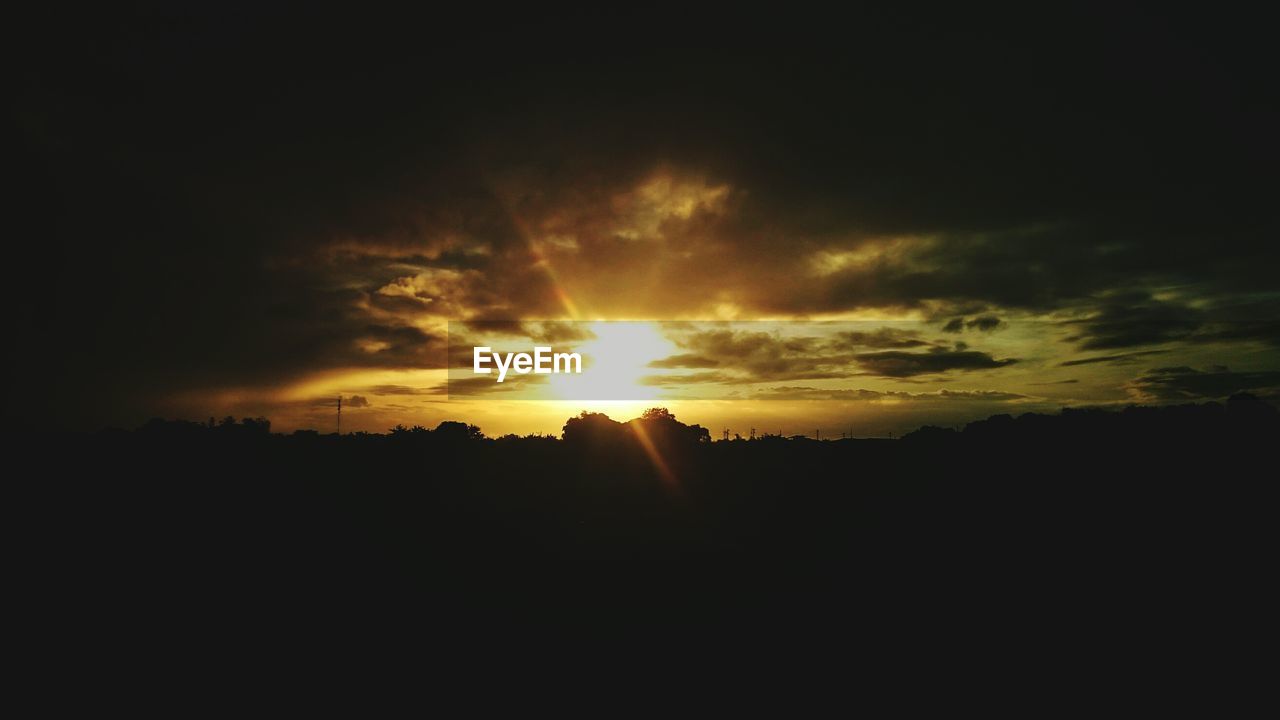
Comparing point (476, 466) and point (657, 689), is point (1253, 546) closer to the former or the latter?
point (657, 689)

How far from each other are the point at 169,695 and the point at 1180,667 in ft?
88.2

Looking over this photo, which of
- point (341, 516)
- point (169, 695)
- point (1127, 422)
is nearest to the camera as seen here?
point (169, 695)

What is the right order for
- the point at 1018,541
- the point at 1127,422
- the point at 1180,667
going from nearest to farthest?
the point at 1180,667, the point at 1018,541, the point at 1127,422

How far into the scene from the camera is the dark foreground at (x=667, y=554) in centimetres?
1989

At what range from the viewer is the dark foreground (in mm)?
19891

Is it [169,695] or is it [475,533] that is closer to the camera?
[169,695]

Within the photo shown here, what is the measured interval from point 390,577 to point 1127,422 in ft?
205

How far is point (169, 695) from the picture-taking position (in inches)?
640

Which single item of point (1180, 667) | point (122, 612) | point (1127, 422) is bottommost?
point (1180, 667)

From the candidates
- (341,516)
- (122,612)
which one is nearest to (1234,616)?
(122,612)

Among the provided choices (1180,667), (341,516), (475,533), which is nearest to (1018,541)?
(1180,667)

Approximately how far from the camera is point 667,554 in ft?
103

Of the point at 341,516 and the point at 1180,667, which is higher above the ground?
the point at 341,516

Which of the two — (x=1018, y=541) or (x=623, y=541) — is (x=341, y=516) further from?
(x=1018, y=541)
